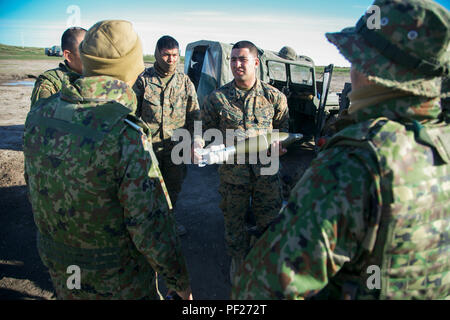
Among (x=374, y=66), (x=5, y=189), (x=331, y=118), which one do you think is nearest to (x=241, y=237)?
(x=374, y=66)

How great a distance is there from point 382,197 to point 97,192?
1147 mm

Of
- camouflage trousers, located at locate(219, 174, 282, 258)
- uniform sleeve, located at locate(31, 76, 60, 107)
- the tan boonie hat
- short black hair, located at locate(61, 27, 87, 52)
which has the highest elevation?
short black hair, located at locate(61, 27, 87, 52)

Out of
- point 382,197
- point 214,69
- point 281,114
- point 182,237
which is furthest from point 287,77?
point 382,197

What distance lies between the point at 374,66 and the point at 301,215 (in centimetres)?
59

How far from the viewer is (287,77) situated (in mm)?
6441

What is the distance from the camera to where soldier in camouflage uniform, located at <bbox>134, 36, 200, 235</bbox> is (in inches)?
131

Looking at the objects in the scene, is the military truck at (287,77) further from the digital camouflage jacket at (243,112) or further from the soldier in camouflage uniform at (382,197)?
the soldier in camouflage uniform at (382,197)

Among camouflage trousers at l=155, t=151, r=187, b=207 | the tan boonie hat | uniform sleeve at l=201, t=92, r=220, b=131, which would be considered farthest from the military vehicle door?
the tan boonie hat

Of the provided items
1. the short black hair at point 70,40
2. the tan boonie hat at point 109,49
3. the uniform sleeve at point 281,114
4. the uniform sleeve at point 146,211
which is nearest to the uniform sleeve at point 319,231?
the uniform sleeve at point 146,211

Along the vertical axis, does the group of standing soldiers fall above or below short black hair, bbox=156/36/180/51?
below

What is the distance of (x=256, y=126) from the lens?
2.87 m

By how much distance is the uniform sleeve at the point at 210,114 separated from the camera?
2957 mm

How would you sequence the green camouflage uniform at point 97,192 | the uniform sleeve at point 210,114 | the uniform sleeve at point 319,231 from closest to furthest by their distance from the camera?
the uniform sleeve at point 319,231
the green camouflage uniform at point 97,192
the uniform sleeve at point 210,114

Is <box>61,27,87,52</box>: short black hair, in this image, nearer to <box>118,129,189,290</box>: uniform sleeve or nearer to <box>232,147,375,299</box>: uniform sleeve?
<box>118,129,189,290</box>: uniform sleeve
